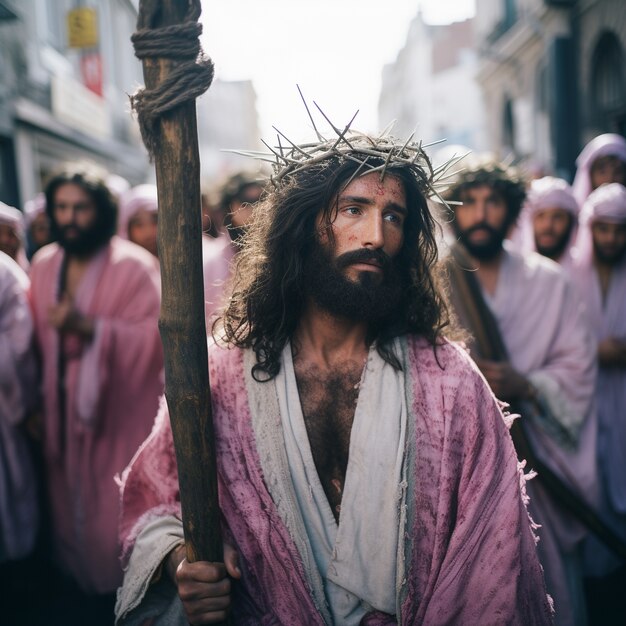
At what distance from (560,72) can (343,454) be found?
1335 cm

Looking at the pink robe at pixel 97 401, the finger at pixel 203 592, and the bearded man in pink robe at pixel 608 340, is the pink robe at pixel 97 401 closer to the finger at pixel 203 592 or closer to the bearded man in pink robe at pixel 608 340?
the finger at pixel 203 592

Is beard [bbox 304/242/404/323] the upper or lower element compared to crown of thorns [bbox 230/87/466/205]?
lower

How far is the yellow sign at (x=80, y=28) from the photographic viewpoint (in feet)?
35.1

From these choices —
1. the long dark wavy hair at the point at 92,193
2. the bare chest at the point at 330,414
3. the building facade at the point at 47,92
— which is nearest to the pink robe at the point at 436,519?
the bare chest at the point at 330,414

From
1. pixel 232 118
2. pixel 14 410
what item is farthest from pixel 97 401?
pixel 232 118

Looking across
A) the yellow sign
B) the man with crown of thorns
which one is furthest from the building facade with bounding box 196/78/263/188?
the man with crown of thorns

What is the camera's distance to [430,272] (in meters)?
2.45

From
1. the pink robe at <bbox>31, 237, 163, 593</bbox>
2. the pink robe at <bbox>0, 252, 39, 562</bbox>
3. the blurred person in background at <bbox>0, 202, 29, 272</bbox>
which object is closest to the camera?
the pink robe at <bbox>0, 252, 39, 562</bbox>

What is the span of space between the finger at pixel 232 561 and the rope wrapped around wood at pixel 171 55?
1.18 m

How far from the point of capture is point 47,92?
10.5 meters

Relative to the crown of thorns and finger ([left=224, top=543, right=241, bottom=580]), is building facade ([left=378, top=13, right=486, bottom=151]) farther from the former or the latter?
finger ([left=224, top=543, right=241, bottom=580])

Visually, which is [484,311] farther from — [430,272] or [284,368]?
[284,368]

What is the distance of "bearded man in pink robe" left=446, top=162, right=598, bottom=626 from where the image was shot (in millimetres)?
3428

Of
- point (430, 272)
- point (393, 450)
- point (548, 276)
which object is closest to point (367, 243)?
point (430, 272)
